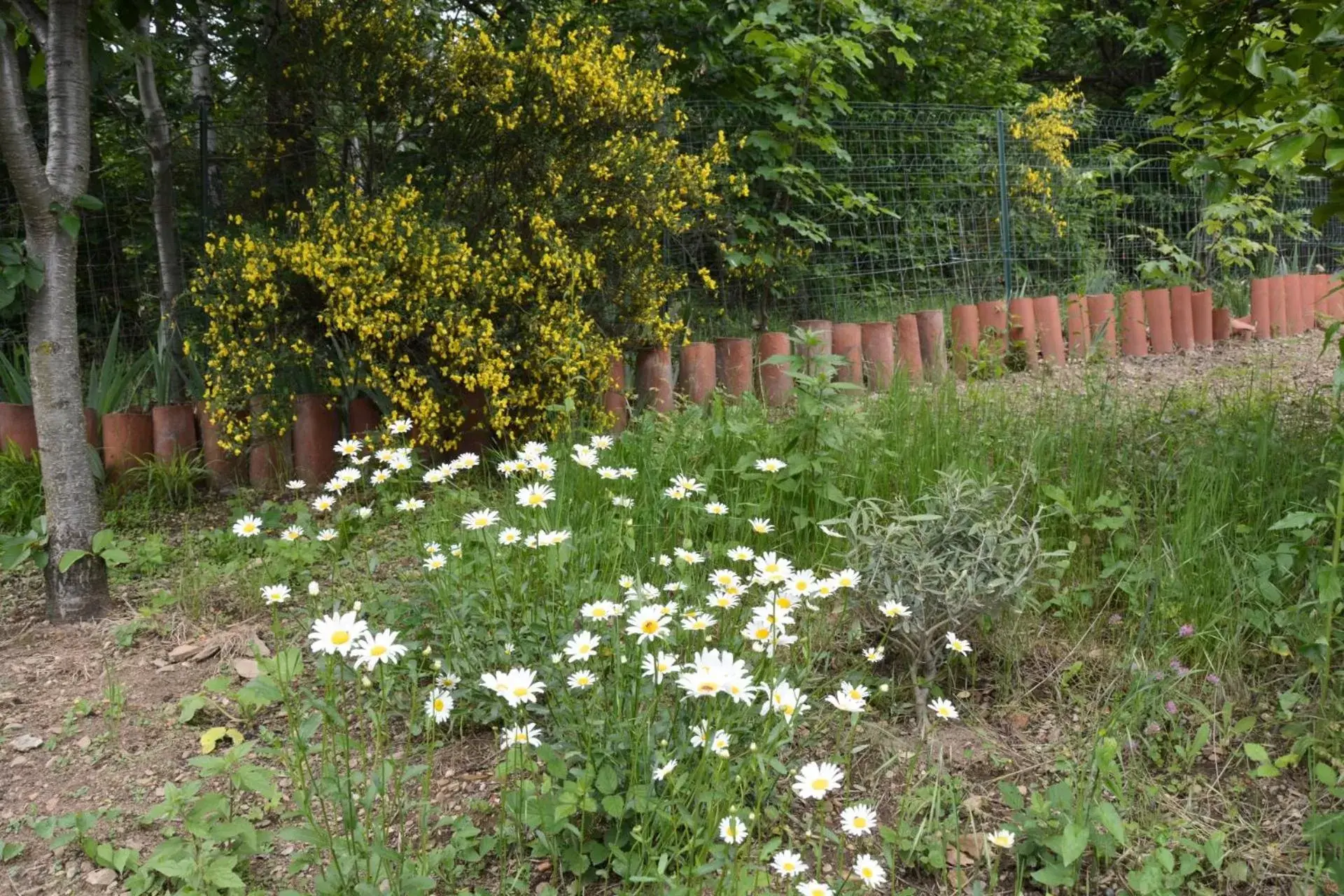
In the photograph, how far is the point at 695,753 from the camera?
1.85 meters

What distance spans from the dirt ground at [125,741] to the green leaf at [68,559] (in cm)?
17

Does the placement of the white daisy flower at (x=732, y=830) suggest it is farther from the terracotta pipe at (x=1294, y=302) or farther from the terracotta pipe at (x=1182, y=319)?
the terracotta pipe at (x=1294, y=302)

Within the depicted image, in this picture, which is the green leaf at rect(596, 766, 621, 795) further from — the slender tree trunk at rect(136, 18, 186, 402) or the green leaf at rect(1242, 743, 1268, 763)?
the slender tree trunk at rect(136, 18, 186, 402)

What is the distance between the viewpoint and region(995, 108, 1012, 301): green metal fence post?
7.22m

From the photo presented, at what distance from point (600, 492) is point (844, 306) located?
13.2 ft

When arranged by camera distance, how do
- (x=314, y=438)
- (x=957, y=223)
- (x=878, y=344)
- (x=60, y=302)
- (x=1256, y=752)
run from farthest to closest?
(x=957, y=223), (x=878, y=344), (x=314, y=438), (x=60, y=302), (x=1256, y=752)

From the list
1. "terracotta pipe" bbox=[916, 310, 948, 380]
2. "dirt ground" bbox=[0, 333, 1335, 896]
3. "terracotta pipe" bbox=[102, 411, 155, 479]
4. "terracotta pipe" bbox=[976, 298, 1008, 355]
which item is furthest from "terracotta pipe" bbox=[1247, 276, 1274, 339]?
"terracotta pipe" bbox=[102, 411, 155, 479]

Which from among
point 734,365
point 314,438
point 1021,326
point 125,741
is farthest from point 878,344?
point 125,741

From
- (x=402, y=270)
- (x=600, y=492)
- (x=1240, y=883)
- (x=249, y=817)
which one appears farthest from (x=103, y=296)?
(x=1240, y=883)

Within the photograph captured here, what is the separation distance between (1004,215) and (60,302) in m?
5.94

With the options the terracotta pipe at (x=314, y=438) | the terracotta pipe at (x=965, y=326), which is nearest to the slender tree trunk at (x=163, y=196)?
the terracotta pipe at (x=314, y=438)

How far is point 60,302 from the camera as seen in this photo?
2961mm

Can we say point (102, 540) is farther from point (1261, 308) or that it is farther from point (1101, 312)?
point (1261, 308)

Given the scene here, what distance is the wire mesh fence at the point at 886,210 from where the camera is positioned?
4574mm
